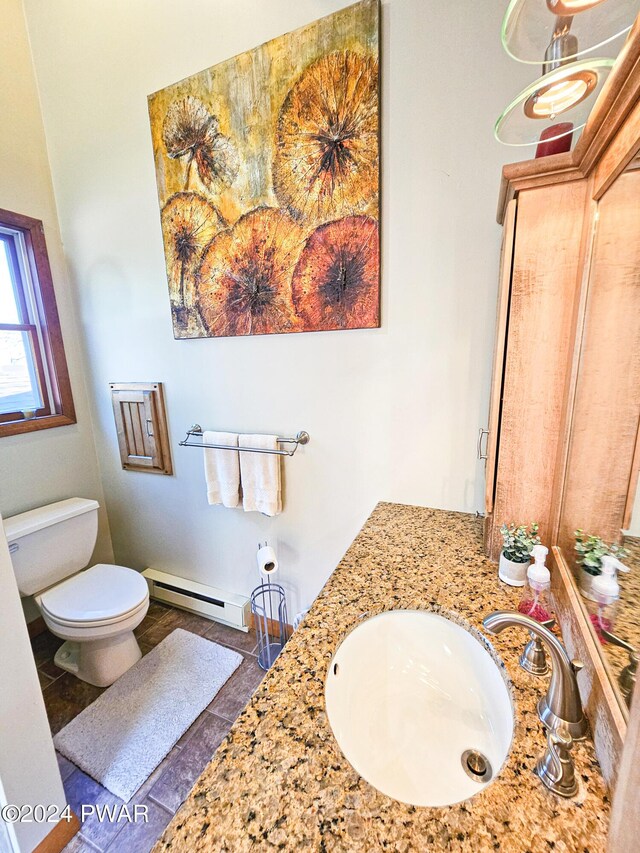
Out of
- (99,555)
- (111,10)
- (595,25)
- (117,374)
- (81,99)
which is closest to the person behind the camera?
(595,25)

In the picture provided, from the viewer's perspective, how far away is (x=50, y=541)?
1.75 meters

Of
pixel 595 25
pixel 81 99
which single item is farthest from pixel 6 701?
pixel 81 99

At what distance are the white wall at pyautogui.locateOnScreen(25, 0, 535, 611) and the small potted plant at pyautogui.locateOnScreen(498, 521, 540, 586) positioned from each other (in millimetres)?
391

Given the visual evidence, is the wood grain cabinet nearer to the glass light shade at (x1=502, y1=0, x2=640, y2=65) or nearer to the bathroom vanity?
the bathroom vanity

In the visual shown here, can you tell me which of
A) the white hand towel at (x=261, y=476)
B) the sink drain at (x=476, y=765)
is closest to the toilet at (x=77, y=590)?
the white hand towel at (x=261, y=476)

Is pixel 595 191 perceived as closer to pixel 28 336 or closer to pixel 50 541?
pixel 50 541

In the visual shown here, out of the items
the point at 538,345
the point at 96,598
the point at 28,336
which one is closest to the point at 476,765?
the point at 538,345

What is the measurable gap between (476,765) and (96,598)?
1.71 meters

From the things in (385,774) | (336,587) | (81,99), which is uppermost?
(81,99)

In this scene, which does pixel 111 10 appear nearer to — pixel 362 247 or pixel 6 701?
pixel 362 247

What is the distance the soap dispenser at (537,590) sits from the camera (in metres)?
0.79

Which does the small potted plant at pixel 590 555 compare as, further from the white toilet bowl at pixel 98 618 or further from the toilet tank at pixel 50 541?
the toilet tank at pixel 50 541

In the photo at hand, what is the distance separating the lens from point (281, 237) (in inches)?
57.1

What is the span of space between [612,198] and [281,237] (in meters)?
1.13
